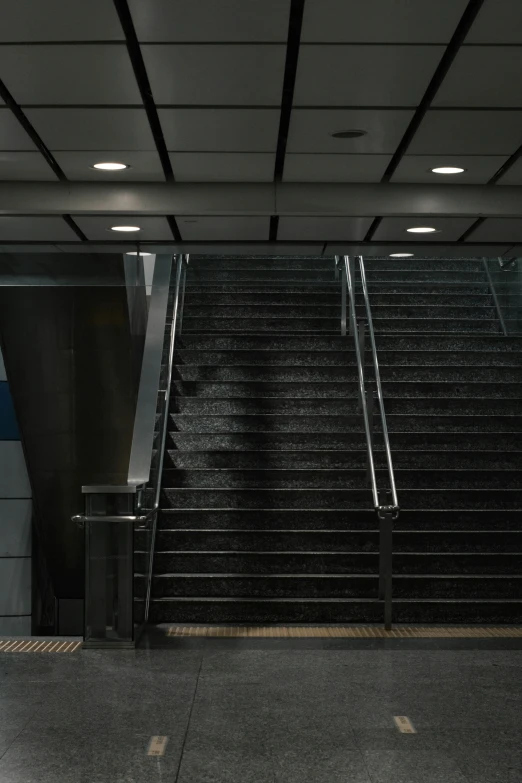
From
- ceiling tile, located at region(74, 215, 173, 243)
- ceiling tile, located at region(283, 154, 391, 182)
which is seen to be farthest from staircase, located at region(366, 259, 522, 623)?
ceiling tile, located at region(283, 154, 391, 182)

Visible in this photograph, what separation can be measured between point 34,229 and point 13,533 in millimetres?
6977

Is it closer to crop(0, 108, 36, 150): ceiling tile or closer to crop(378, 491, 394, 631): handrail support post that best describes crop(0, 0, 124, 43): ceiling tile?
crop(0, 108, 36, 150): ceiling tile

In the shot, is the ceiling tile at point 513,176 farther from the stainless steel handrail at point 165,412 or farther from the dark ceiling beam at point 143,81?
the stainless steel handrail at point 165,412

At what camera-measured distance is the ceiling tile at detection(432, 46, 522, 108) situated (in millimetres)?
3332

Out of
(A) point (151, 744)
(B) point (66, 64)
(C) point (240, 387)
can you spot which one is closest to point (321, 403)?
(C) point (240, 387)

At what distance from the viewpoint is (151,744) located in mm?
4457

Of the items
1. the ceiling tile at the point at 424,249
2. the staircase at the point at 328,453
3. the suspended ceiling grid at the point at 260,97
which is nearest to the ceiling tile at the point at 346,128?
the suspended ceiling grid at the point at 260,97

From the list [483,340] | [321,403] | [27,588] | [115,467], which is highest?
[483,340]

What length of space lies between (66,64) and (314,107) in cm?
99

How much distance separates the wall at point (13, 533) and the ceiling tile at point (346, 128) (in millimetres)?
8391

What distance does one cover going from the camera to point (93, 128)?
4.21 meters

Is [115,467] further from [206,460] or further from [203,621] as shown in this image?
[203,621]

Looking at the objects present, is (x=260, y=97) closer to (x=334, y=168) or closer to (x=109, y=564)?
(x=334, y=168)

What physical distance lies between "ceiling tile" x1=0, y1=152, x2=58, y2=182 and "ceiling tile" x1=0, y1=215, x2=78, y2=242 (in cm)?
36
